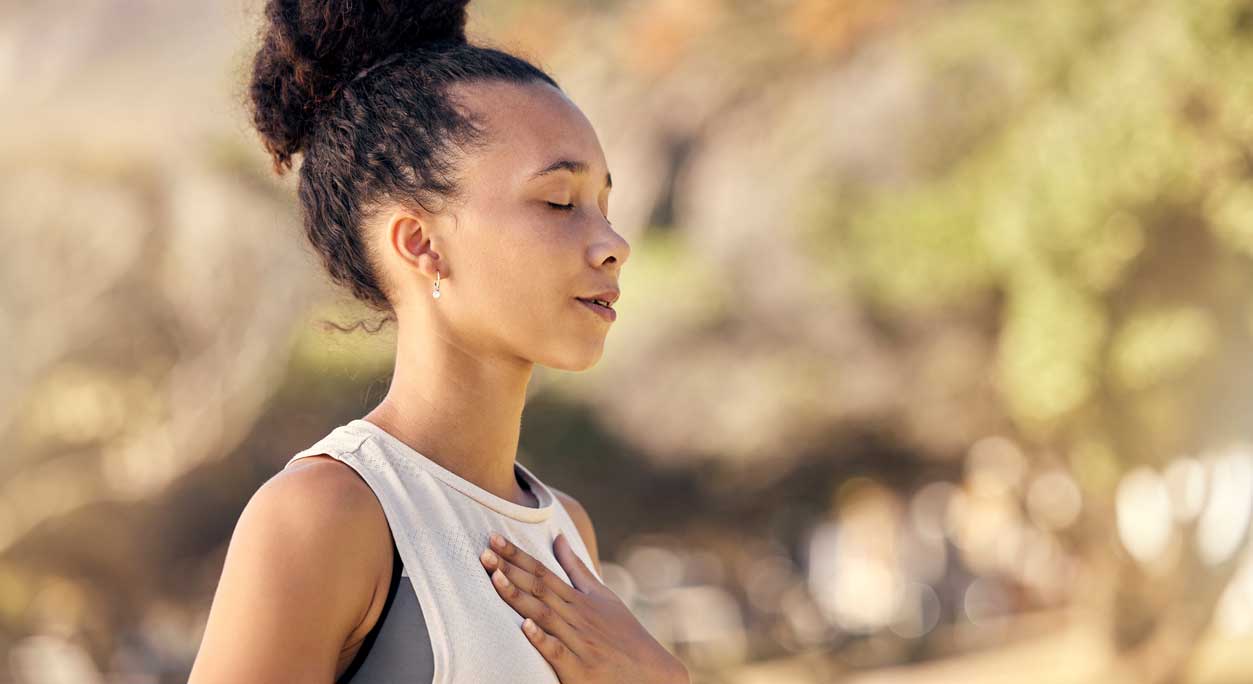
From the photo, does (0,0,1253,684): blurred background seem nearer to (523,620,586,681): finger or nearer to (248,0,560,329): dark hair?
(248,0,560,329): dark hair

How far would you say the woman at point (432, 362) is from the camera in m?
0.96

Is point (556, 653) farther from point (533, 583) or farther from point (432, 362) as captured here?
point (432, 362)

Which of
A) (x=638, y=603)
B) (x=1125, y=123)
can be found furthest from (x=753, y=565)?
(x=1125, y=123)

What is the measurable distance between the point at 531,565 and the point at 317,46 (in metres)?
0.53

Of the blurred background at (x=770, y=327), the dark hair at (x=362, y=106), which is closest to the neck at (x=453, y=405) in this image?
the dark hair at (x=362, y=106)

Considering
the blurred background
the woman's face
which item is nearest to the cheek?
the woman's face

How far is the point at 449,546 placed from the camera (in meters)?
1.05

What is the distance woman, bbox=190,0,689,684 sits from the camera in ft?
3.16

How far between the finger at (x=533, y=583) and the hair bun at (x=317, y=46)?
478 mm

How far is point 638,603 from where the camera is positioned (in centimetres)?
774

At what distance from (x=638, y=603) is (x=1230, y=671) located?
3218 millimetres

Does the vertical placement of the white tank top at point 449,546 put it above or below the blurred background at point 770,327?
below

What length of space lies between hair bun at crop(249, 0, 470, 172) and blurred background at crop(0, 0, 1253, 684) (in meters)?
4.92

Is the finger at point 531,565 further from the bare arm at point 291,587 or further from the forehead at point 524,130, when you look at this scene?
the forehead at point 524,130
